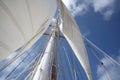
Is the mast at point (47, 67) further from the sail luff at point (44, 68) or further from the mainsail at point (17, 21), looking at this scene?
the mainsail at point (17, 21)

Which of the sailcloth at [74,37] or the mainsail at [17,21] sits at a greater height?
the sailcloth at [74,37]

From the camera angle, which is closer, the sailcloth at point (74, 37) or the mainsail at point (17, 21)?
the mainsail at point (17, 21)

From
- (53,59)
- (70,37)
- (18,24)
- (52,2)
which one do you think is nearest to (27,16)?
(18,24)

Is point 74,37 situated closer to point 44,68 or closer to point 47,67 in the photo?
point 47,67

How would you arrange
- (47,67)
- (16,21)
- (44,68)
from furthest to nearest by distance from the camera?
1. (47,67)
2. (44,68)
3. (16,21)

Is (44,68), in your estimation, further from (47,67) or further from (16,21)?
(16,21)

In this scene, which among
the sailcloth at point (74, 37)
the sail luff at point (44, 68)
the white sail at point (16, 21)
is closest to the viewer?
the white sail at point (16, 21)

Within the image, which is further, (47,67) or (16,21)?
(47,67)

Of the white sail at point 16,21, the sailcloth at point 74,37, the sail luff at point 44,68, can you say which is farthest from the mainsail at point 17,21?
the sailcloth at point 74,37

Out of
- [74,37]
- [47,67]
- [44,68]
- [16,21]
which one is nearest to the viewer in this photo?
[16,21]

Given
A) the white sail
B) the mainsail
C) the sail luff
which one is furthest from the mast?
the white sail

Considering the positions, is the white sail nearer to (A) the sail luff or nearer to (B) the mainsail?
(B) the mainsail

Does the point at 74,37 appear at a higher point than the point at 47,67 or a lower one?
higher

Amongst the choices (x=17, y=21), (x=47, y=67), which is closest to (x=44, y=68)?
(x=47, y=67)
